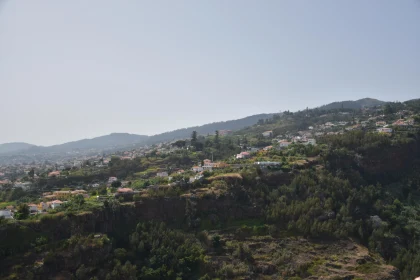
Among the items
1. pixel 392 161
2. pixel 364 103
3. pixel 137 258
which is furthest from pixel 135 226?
pixel 364 103

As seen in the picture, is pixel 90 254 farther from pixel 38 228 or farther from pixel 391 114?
pixel 391 114

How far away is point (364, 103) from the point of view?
19762cm

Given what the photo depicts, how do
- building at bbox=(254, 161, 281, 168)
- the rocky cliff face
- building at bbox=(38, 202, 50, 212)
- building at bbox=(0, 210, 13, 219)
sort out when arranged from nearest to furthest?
the rocky cliff face → building at bbox=(0, 210, 13, 219) → building at bbox=(38, 202, 50, 212) → building at bbox=(254, 161, 281, 168)

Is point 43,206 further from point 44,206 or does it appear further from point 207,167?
point 207,167

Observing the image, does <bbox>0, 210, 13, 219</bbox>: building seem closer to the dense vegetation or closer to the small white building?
the dense vegetation

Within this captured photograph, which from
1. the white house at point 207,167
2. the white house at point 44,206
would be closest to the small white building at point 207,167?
the white house at point 207,167

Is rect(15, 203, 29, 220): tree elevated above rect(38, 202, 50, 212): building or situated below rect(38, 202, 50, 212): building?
above

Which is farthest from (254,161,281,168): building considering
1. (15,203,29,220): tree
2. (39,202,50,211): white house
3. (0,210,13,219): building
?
(0,210,13,219): building

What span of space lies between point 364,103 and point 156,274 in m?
202

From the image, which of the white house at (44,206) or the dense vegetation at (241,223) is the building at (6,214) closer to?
the dense vegetation at (241,223)

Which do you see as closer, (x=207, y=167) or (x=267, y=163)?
(x=267, y=163)

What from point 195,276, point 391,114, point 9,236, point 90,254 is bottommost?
point 195,276

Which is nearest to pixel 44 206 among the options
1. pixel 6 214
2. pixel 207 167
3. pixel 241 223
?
pixel 6 214

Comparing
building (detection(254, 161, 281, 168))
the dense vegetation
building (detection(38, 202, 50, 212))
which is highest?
building (detection(254, 161, 281, 168))
